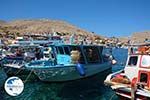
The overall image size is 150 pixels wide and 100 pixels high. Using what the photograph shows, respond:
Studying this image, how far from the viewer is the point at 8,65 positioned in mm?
30422

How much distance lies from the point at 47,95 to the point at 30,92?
1736mm

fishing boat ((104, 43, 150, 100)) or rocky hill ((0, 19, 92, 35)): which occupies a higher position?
rocky hill ((0, 19, 92, 35))

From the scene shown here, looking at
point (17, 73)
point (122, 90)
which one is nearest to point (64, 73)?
point (17, 73)

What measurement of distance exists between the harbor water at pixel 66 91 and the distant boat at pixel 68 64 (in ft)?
2.38

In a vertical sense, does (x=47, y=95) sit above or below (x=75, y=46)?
below

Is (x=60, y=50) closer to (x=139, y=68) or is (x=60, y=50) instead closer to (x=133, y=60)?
(x=133, y=60)

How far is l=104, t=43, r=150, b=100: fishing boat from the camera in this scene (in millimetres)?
16750

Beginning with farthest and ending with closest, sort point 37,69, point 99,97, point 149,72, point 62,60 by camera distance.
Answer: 1. point 62,60
2. point 37,69
3. point 99,97
4. point 149,72

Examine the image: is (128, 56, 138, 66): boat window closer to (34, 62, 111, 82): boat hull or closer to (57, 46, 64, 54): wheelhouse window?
(34, 62, 111, 82): boat hull

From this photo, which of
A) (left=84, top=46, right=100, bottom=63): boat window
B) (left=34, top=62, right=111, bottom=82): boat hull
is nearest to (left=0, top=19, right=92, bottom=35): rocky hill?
(left=84, top=46, right=100, bottom=63): boat window

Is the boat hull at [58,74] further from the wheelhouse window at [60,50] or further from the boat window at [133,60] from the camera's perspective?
the boat window at [133,60]

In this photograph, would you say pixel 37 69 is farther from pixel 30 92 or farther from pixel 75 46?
pixel 75 46

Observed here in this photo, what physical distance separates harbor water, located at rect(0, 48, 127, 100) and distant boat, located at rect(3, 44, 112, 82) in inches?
28.5

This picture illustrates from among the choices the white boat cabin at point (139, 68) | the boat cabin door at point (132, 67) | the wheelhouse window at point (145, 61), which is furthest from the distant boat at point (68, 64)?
the wheelhouse window at point (145, 61)
